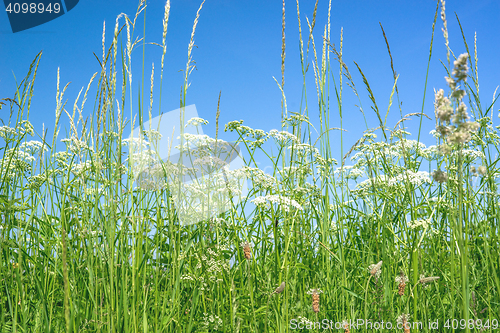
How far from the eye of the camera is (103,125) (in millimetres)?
Answer: 1901

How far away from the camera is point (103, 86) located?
1984mm

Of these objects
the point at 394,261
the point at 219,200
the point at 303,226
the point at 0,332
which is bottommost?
the point at 0,332

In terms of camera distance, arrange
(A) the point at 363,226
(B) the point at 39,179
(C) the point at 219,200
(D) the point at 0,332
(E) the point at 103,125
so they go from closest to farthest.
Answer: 1. (D) the point at 0,332
2. (E) the point at 103,125
3. (C) the point at 219,200
4. (B) the point at 39,179
5. (A) the point at 363,226

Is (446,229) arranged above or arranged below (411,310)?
above

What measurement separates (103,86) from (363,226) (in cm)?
236

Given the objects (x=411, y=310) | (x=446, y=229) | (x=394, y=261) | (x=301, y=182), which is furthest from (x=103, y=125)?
(x=446, y=229)

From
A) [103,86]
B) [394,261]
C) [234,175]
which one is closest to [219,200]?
[234,175]

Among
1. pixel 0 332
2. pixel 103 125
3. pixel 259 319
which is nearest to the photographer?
pixel 0 332

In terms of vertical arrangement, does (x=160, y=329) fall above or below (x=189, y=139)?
below

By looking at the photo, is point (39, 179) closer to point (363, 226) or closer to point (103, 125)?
point (103, 125)

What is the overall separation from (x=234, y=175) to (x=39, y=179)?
59.4 inches

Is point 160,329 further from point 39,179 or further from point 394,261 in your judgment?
point 39,179

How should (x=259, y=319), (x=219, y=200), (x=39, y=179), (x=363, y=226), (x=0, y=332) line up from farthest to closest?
(x=363, y=226)
(x=39, y=179)
(x=219, y=200)
(x=259, y=319)
(x=0, y=332)

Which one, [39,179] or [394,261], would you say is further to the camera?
[39,179]
